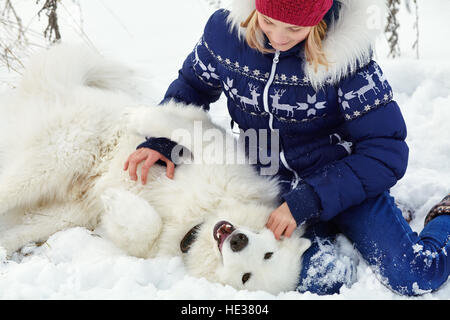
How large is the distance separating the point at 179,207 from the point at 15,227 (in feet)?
3.46

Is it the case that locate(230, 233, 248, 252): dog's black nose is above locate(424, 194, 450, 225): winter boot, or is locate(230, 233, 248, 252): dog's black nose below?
above

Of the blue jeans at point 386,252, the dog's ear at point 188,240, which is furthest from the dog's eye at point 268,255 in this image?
the dog's ear at point 188,240

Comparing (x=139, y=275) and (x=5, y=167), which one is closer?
(x=139, y=275)

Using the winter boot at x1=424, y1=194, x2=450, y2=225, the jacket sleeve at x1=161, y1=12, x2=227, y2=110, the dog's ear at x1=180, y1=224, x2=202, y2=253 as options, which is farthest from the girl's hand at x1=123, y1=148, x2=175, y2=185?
the winter boot at x1=424, y1=194, x2=450, y2=225

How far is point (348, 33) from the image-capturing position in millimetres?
1715

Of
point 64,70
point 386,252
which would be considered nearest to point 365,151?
point 386,252

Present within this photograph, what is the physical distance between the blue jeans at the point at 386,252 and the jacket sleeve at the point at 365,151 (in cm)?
16

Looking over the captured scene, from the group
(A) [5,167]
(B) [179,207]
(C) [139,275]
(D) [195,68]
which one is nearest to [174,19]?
(D) [195,68]

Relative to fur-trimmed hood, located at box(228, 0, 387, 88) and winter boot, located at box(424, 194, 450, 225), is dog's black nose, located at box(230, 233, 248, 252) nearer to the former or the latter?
fur-trimmed hood, located at box(228, 0, 387, 88)

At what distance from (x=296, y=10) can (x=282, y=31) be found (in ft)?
0.46

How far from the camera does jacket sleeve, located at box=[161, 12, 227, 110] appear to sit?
87.4 inches

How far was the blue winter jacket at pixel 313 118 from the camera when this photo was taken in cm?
183

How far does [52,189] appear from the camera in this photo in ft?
7.52

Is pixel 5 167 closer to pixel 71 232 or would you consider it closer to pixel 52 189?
pixel 52 189
